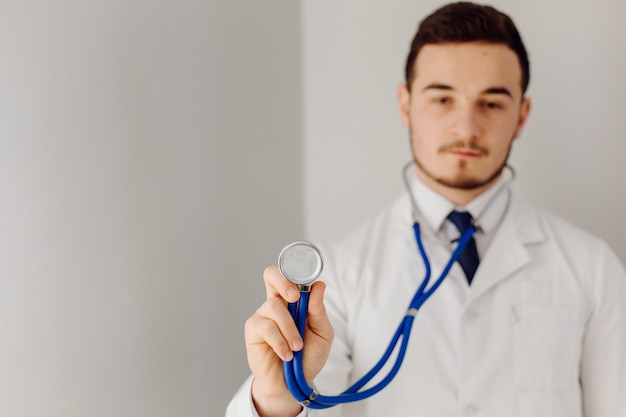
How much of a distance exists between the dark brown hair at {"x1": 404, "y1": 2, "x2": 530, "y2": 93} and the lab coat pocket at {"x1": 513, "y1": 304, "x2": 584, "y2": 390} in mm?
435

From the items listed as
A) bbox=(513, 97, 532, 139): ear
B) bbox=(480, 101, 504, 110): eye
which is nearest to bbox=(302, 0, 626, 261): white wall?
bbox=(513, 97, 532, 139): ear

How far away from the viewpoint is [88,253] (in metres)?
1.05

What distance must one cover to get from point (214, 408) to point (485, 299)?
1.92ft

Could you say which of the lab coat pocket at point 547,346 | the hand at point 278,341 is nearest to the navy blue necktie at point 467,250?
the lab coat pocket at point 547,346

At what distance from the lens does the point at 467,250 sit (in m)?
1.25

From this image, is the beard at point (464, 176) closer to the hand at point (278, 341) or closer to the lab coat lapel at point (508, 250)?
the lab coat lapel at point (508, 250)

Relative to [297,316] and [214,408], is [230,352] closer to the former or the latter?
[214,408]

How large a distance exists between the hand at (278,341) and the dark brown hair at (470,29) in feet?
2.01

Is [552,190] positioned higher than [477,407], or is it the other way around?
[552,190]

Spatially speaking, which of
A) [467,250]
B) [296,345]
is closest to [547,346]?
[467,250]

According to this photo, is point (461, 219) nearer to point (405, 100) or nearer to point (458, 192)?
point (458, 192)

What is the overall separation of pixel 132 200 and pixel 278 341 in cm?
43

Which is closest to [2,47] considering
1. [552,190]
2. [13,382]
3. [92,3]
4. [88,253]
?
[92,3]

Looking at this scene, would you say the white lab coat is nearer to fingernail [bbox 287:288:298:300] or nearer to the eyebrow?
the eyebrow
